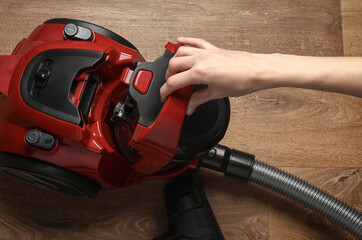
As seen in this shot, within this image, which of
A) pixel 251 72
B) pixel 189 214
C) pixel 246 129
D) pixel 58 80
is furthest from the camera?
pixel 246 129

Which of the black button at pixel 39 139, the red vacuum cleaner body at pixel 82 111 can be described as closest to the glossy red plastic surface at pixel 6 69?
the red vacuum cleaner body at pixel 82 111

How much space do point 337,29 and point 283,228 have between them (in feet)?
2.24

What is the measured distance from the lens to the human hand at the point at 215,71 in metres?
0.60

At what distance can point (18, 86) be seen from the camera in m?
0.71

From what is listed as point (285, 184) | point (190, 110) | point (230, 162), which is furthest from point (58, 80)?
point (285, 184)

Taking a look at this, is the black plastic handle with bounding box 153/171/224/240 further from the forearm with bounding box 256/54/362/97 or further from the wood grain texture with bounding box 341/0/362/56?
the wood grain texture with bounding box 341/0/362/56

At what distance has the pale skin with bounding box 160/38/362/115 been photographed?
60 cm

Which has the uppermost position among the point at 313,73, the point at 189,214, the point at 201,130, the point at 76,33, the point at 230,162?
the point at 76,33

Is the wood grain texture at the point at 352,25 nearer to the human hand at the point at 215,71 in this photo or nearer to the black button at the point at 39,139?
the human hand at the point at 215,71

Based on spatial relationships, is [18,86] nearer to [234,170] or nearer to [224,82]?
[224,82]

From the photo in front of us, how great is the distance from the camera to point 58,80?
0.71 meters

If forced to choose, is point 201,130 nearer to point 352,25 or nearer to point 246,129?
point 246,129

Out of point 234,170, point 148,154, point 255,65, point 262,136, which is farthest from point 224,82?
point 262,136

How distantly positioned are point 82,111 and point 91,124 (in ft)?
0.14
